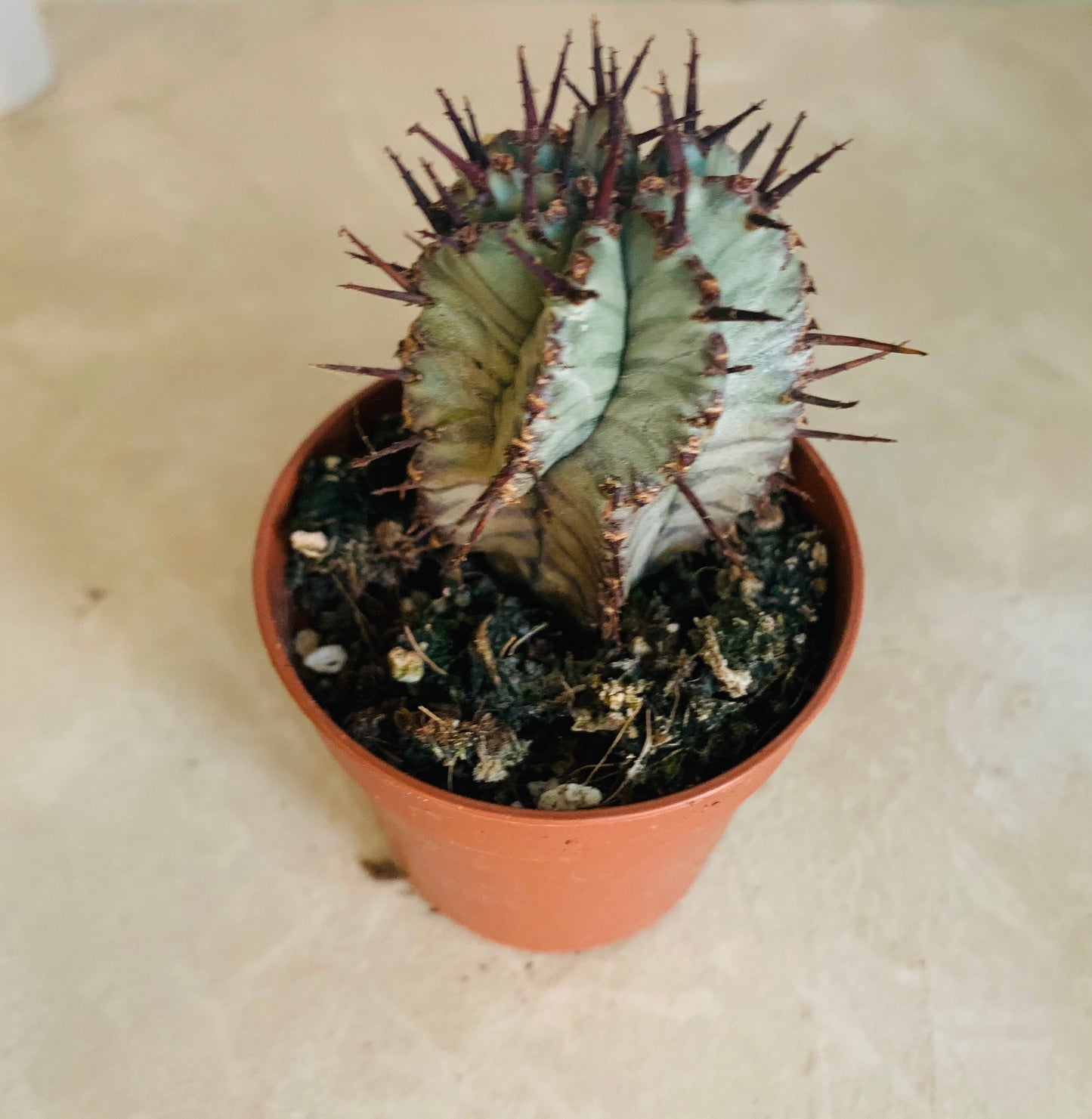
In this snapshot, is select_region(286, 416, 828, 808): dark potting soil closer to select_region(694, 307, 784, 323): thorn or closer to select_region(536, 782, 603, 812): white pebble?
select_region(536, 782, 603, 812): white pebble

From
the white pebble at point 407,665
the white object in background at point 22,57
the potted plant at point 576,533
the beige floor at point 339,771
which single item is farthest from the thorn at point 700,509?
the white object in background at point 22,57

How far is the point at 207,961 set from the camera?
2.78 feet

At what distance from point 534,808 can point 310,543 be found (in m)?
0.25

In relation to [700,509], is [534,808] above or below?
below

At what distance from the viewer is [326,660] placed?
0.75 m

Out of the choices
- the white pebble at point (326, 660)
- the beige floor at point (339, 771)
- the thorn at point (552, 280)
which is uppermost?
the thorn at point (552, 280)

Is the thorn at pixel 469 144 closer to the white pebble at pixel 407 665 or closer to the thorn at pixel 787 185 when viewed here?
the thorn at pixel 787 185

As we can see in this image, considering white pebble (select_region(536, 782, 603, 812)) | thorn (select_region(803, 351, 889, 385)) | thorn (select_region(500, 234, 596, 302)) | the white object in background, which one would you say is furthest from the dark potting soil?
the white object in background

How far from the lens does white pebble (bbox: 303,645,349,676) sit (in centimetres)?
75

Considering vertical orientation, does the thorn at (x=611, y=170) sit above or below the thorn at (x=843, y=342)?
above

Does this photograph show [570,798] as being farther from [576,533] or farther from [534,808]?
[576,533]

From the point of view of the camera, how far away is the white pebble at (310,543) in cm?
74

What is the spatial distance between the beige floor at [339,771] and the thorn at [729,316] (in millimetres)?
574

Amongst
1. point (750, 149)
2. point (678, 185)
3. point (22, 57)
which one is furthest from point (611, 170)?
point (22, 57)
